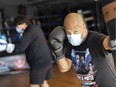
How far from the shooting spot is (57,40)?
174 centimetres

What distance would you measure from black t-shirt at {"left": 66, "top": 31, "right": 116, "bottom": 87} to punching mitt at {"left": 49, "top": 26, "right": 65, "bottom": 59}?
10 centimetres

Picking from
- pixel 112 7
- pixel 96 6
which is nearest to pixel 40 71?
pixel 112 7

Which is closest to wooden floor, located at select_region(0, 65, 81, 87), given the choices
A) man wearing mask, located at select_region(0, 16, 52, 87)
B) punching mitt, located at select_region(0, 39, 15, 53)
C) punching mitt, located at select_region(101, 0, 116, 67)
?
man wearing mask, located at select_region(0, 16, 52, 87)

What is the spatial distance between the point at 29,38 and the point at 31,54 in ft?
0.77

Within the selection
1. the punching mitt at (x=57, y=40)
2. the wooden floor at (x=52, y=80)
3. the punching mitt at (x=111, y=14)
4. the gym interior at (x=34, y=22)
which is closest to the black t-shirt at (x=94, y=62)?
the punching mitt at (x=57, y=40)

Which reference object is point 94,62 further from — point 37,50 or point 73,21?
point 37,50

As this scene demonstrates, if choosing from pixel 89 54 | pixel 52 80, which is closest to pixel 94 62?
pixel 89 54

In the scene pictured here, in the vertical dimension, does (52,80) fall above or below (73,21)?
below

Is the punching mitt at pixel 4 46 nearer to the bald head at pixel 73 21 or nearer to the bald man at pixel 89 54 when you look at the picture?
the bald man at pixel 89 54

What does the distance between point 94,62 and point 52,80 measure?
3094 mm

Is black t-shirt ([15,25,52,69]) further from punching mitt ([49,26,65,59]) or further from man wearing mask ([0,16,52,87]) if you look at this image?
punching mitt ([49,26,65,59])

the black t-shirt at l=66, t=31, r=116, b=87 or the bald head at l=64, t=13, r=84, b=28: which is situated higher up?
the bald head at l=64, t=13, r=84, b=28

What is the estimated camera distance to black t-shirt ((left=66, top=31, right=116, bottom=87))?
64.4 inches

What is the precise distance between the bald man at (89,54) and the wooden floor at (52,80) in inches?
94.6
